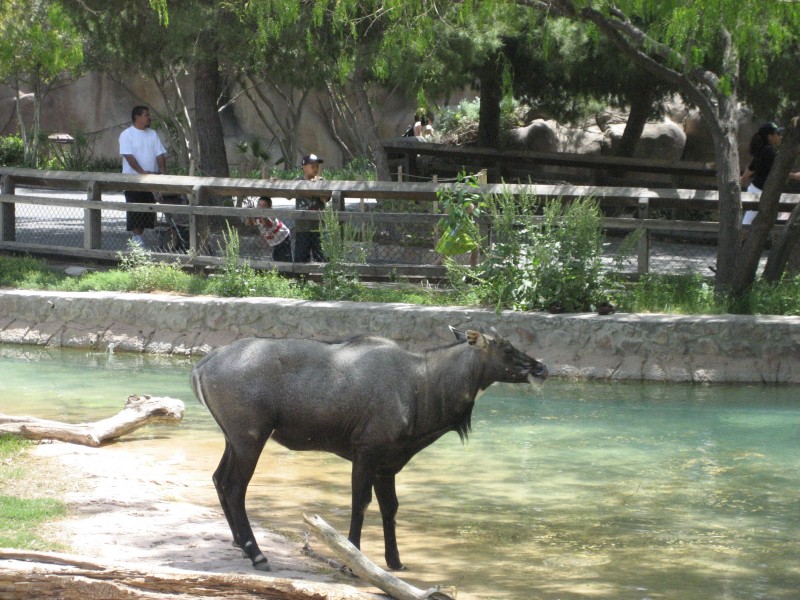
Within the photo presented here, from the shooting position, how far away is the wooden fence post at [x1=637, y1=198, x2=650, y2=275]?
13.2 metres

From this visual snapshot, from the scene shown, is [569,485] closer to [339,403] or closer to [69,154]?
[339,403]

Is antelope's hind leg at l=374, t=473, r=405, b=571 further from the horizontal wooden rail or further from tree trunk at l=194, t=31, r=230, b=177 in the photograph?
the horizontal wooden rail

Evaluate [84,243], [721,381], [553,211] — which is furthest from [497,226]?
[84,243]

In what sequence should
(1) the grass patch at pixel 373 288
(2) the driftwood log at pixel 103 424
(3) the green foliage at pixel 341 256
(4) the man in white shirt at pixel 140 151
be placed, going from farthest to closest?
1. (4) the man in white shirt at pixel 140 151
2. (3) the green foliage at pixel 341 256
3. (1) the grass patch at pixel 373 288
4. (2) the driftwood log at pixel 103 424

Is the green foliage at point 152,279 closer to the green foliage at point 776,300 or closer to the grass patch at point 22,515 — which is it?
the grass patch at point 22,515

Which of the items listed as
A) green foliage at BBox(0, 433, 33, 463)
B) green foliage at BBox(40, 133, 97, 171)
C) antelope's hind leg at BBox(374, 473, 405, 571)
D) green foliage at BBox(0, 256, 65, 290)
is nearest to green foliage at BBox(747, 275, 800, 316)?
antelope's hind leg at BBox(374, 473, 405, 571)

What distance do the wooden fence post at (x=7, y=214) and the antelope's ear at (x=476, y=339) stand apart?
11.1 meters

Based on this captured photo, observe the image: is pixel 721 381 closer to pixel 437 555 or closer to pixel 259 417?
pixel 437 555

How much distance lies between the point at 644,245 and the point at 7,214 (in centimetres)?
901

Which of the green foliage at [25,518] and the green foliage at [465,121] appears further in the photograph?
the green foliage at [465,121]

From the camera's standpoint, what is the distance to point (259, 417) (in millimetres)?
6148

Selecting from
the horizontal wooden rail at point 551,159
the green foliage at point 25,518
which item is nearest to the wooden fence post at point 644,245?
the green foliage at point 25,518

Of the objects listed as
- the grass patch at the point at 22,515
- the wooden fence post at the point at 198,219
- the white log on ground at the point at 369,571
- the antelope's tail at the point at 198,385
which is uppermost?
the wooden fence post at the point at 198,219

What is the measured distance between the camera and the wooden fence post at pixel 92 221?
15.2 metres
